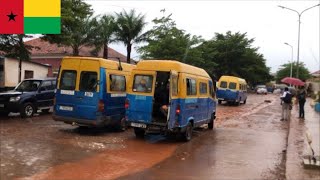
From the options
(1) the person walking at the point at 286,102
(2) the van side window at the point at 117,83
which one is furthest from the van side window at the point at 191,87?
(1) the person walking at the point at 286,102

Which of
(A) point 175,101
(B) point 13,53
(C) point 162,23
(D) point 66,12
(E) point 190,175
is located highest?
(C) point 162,23

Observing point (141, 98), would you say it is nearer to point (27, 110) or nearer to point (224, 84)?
point (27, 110)

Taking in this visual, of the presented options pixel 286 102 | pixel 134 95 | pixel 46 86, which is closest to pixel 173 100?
pixel 134 95

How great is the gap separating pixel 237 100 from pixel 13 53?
1868 centimetres

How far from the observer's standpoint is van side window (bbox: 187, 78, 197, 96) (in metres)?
12.4

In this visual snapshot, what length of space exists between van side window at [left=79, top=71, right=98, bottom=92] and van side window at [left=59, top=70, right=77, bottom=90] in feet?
0.85

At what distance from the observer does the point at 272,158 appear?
10.7m

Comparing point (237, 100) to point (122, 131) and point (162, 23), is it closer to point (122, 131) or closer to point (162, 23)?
point (162, 23)

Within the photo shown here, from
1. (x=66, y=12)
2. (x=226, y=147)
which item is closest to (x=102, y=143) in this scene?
(x=226, y=147)

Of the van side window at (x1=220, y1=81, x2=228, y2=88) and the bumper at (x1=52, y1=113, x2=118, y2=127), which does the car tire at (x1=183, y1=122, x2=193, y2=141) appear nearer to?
the bumper at (x1=52, y1=113, x2=118, y2=127)

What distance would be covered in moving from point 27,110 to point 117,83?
4862 mm

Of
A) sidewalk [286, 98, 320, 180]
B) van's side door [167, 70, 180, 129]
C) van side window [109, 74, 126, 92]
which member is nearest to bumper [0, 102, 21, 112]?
van side window [109, 74, 126, 92]

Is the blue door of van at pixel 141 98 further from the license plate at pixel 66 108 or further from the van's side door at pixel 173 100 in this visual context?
the license plate at pixel 66 108

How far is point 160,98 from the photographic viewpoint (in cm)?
1248
